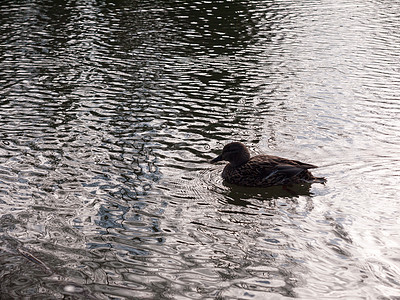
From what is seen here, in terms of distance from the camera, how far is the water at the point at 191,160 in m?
7.05

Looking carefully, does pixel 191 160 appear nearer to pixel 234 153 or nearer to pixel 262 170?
pixel 234 153

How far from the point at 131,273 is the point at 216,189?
3.22 metres

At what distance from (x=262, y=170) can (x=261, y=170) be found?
18 millimetres

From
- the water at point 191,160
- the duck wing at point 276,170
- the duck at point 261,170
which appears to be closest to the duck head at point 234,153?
the duck at point 261,170

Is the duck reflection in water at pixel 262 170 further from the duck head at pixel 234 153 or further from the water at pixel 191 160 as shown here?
the water at pixel 191 160

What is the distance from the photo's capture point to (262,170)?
32.7 ft

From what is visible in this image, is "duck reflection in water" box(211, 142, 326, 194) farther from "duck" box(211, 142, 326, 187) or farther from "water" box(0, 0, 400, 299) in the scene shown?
"water" box(0, 0, 400, 299)

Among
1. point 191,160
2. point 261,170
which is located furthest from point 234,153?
point 191,160

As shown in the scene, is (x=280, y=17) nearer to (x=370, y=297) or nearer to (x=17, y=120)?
Result: (x=17, y=120)

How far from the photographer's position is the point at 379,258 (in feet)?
24.2

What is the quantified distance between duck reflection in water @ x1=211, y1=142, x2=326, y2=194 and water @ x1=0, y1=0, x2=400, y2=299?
0.19 meters

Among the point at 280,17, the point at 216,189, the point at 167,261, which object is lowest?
the point at 280,17

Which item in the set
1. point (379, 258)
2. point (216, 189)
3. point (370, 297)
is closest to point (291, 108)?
point (216, 189)

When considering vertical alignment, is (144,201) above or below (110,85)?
above
